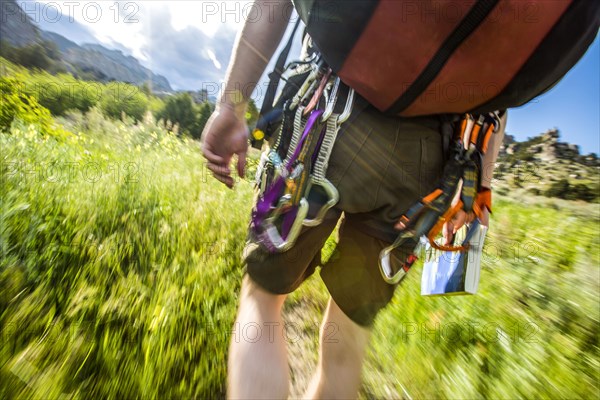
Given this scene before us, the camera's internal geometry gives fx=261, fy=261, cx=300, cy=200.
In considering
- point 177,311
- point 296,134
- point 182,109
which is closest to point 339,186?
point 296,134

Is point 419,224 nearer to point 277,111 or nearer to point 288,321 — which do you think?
point 277,111

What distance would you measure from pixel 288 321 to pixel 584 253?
3.30 meters

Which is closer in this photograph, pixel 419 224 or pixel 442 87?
pixel 442 87

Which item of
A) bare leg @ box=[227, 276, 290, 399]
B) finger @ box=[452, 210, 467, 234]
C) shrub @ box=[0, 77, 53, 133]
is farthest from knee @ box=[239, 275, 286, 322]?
shrub @ box=[0, 77, 53, 133]

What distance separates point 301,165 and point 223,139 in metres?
0.32

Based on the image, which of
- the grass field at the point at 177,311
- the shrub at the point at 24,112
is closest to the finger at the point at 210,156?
the grass field at the point at 177,311

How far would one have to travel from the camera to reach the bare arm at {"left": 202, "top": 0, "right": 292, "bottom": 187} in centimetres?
85

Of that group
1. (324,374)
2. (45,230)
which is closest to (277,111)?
(324,374)

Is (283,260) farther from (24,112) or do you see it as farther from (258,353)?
(24,112)

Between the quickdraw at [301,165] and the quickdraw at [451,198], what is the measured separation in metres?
0.31

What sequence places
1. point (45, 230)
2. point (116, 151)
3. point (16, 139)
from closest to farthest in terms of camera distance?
point (45, 230), point (16, 139), point (116, 151)

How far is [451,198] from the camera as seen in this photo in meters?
0.90

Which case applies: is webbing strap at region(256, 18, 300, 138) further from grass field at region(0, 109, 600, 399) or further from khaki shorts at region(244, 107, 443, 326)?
grass field at region(0, 109, 600, 399)

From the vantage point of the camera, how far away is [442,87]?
2.39 ft
